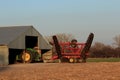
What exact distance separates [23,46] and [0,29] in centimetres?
589

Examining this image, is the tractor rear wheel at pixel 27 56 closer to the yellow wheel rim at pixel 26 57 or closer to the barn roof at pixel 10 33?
the yellow wheel rim at pixel 26 57

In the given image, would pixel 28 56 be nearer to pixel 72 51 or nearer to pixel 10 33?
pixel 10 33

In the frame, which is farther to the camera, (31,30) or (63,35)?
(63,35)

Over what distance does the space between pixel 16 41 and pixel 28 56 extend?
277cm

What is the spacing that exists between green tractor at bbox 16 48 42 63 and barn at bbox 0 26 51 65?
0.59 m

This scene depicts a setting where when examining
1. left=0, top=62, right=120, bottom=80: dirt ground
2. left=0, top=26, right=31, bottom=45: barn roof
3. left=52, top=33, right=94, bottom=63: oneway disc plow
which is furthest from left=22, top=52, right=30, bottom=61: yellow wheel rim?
left=0, top=62, right=120, bottom=80: dirt ground

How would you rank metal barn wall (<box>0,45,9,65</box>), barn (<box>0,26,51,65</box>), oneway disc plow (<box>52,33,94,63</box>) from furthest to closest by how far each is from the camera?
oneway disc plow (<box>52,33,94,63</box>)
barn (<box>0,26,51,65</box>)
metal barn wall (<box>0,45,9,65</box>)

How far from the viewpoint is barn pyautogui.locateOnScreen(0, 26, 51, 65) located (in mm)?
40469

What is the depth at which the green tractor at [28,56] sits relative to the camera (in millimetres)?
44156

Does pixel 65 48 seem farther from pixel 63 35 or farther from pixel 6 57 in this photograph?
pixel 63 35

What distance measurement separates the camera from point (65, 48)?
42062 millimetres

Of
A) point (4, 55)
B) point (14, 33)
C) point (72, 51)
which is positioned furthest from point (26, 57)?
point (72, 51)

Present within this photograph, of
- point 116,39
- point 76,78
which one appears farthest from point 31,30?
point 116,39

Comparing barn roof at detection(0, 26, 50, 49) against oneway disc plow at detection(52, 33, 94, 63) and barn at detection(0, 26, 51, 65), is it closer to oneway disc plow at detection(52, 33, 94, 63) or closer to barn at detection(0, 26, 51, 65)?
barn at detection(0, 26, 51, 65)
